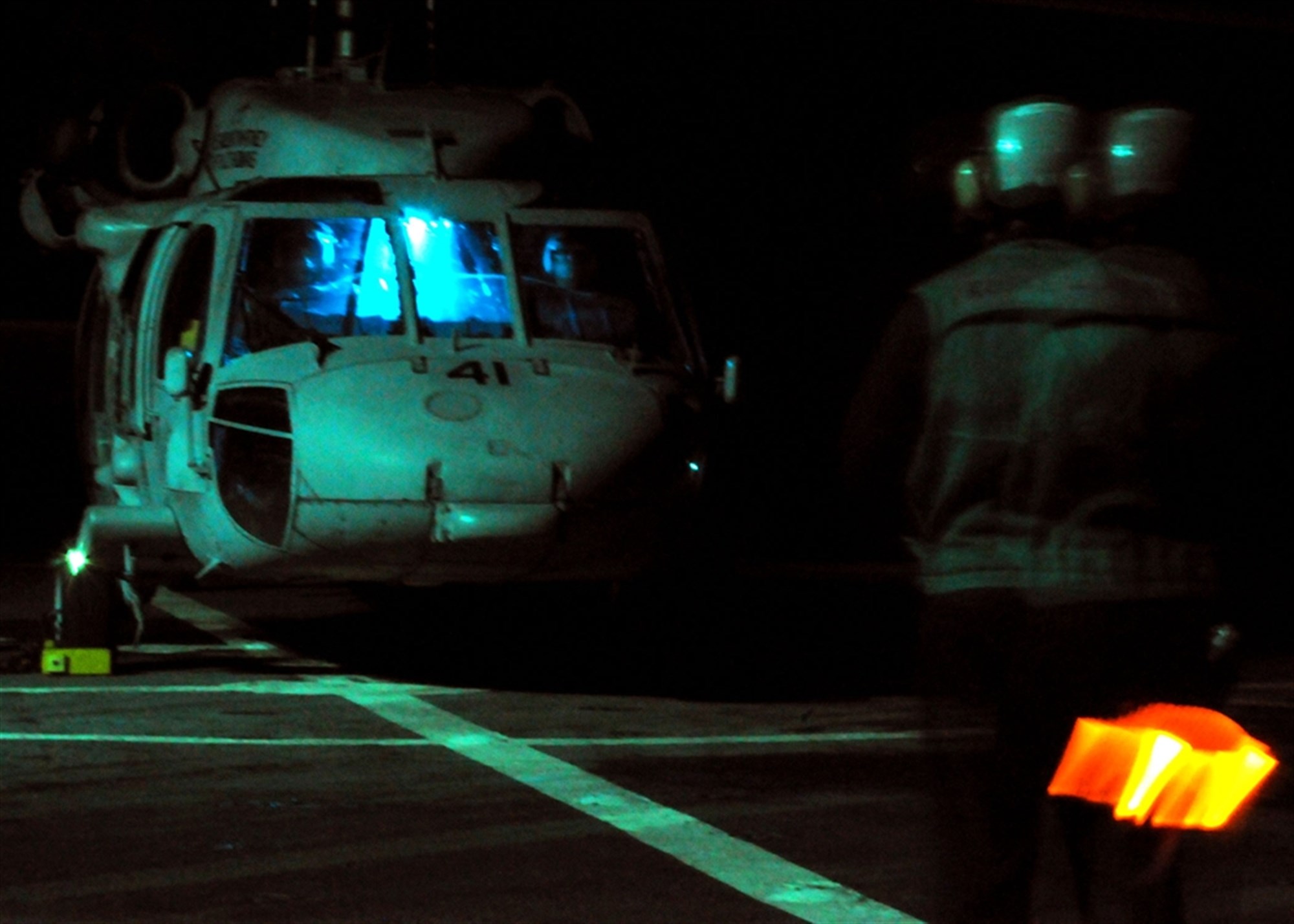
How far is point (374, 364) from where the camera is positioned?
34.5 feet

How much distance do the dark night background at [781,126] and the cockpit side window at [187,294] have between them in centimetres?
1158

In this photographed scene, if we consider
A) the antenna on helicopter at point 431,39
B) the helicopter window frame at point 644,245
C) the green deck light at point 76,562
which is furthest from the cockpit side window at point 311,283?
the antenna on helicopter at point 431,39

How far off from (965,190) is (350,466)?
232 inches

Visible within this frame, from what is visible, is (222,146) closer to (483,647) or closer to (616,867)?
(483,647)

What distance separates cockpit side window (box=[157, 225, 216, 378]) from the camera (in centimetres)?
1159

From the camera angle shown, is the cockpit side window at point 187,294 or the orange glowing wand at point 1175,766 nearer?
the orange glowing wand at point 1175,766

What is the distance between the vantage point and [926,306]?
4.27 metres

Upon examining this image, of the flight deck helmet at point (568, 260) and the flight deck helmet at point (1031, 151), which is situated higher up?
the flight deck helmet at point (1031, 151)

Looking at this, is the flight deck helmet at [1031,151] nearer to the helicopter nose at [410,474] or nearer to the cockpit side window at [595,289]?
the helicopter nose at [410,474]

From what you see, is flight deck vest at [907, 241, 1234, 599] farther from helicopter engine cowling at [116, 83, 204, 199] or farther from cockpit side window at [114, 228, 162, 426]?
helicopter engine cowling at [116, 83, 204, 199]

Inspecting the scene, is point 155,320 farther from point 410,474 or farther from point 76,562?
point 410,474

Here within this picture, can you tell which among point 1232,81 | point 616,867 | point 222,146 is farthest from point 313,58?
point 1232,81

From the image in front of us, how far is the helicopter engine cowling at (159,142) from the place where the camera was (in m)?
13.0

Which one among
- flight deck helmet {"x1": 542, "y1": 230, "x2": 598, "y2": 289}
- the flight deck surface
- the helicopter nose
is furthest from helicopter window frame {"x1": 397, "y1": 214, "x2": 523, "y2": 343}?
the flight deck surface
